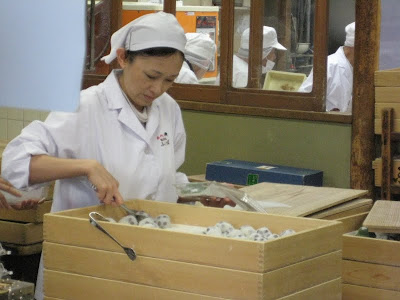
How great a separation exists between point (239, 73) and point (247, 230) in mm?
3139

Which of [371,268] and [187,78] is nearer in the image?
[371,268]

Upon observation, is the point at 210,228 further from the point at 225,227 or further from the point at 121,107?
the point at 121,107

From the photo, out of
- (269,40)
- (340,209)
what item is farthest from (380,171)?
(340,209)

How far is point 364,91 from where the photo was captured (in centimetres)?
425

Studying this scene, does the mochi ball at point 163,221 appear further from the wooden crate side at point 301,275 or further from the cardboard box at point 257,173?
the cardboard box at point 257,173

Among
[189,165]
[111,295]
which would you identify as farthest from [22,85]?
[189,165]

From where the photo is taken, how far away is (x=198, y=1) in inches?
222

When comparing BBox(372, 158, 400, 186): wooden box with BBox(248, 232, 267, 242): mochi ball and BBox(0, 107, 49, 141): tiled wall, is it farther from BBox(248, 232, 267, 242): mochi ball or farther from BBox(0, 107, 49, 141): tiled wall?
BBox(248, 232, 267, 242): mochi ball

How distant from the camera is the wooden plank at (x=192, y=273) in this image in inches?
60.7

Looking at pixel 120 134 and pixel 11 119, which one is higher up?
pixel 11 119

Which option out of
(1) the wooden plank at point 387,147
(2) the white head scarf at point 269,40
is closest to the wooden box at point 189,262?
(1) the wooden plank at point 387,147

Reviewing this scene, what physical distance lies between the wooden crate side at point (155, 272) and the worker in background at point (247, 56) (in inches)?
122

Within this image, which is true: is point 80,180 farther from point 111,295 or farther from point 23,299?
point 23,299

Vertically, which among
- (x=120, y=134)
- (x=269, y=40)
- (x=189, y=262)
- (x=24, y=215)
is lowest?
(x=24, y=215)
